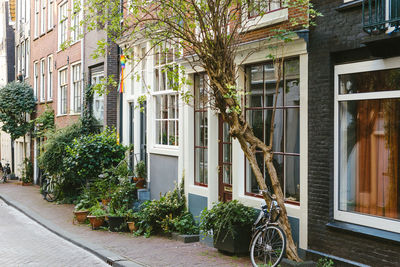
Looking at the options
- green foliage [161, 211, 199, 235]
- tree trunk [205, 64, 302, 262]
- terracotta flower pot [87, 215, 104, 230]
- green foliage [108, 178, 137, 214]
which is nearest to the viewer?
tree trunk [205, 64, 302, 262]

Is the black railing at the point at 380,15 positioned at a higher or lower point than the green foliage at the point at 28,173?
higher

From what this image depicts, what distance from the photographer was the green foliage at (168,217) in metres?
11.3

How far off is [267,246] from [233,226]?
1103 mm

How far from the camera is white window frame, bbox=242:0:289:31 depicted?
8.80 m

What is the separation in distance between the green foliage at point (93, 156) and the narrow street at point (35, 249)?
2050 mm

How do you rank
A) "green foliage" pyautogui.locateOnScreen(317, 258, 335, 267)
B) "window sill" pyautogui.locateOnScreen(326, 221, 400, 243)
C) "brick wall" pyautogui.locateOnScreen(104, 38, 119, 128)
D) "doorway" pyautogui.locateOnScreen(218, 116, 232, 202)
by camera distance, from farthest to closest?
"brick wall" pyautogui.locateOnScreen(104, 38, 119, 128)
"doorway" pyautogui.locateOnScreen(218, 116, 232, 202)
"green foliage" pyautogui.locateOnScreen(317, 258, 335, 267)
"window sill" pyautogui.locateOnScreen(326, 221, 400, 243)

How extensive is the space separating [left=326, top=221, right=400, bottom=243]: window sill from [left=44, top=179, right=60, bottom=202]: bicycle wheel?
1357 centimetres

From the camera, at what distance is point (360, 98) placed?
740cm

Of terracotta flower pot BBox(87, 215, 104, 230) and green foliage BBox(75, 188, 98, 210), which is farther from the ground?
green foliage BBox(75, 188, 98, 210)

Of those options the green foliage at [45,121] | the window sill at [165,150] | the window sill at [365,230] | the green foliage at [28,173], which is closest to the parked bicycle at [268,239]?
the window sill at [365,230]

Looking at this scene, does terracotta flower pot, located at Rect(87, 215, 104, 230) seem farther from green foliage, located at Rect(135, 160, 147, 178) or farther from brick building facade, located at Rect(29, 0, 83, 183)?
brick building facade, located at Rect(29, 0, 83, 183)

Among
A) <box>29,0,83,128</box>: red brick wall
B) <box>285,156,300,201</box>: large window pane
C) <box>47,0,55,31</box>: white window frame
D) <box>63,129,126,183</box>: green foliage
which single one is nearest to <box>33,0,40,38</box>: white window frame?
<box>29,0,83,128</box>: red brick wall

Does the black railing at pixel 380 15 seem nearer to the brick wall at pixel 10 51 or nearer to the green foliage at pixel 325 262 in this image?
the green foliage at pixel 325 262

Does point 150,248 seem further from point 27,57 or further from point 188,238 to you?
point 27,57
